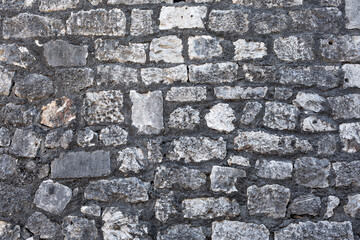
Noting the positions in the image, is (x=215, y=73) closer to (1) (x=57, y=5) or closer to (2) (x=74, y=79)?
(2) (x=74, y=79)

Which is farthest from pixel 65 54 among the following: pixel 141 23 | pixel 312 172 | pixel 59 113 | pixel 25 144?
pixel 312 172

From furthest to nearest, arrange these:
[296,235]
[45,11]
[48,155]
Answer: [45,11]
[48,155]
[296,235]

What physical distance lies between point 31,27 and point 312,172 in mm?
2191

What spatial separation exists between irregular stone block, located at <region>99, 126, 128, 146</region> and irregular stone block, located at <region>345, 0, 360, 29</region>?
1731 millimetres

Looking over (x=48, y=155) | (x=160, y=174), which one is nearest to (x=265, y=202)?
(x=160, y=174)

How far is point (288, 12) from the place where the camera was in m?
2.40

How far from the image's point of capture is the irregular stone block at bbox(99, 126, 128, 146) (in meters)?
2.29

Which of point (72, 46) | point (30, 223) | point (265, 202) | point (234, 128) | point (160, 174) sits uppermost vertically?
point (72, 46)

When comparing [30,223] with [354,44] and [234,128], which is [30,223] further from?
[354,44]

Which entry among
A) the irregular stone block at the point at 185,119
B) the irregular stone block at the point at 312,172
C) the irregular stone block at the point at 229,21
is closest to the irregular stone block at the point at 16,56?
the irregular stone block at the point at 185,119

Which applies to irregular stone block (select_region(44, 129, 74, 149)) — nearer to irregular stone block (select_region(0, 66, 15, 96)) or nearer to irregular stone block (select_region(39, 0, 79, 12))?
irregular stone block (select_region(0, 66, 15, 96))

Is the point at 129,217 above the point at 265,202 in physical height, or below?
below

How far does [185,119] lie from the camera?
2.29 meters

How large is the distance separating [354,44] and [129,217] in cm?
192
